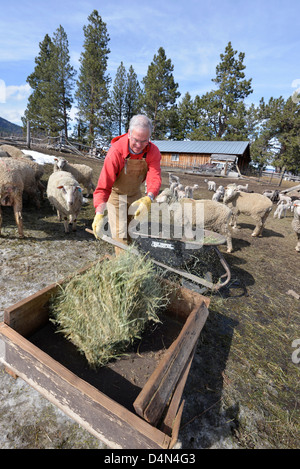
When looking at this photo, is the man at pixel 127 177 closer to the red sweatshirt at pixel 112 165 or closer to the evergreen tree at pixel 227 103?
the red sweatshirt at pixel 112 165

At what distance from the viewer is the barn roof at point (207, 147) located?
32.7 m

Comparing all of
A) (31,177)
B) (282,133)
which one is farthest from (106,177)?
(282,133)

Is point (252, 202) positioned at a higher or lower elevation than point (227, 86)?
lower

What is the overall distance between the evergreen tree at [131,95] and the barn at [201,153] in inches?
399

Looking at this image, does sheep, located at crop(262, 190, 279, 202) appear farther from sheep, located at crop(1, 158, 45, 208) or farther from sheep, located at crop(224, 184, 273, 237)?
sheep, located at crop(1, 158, 45, 208)

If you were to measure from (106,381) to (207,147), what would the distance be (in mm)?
37370

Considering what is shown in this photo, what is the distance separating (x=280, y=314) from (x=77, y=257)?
4.43 m

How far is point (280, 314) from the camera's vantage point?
13.9 feet

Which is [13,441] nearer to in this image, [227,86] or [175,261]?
[175,261]

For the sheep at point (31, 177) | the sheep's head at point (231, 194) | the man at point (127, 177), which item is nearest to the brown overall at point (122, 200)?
the man at point (127, 177)

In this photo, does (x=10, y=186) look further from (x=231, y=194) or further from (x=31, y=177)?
(x=231, y=194)

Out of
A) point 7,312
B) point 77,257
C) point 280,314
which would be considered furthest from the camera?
point 77,257
